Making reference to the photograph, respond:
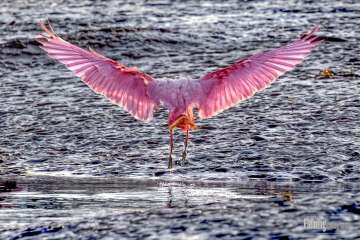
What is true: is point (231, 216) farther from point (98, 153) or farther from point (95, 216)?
point (98, 153)

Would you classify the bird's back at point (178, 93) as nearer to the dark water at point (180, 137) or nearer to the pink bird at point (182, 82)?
the pink bird at point (182, 82)

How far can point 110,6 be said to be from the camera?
48.7 feet

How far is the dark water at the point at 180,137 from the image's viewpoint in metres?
5.71

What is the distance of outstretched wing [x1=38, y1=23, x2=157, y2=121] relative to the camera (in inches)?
310

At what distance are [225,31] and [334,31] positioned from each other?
129 centimetres

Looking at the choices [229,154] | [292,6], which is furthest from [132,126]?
[292,6]

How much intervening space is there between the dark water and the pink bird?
0.46m

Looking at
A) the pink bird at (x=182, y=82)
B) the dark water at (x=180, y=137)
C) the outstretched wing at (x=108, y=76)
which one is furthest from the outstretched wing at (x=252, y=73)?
the dark water at (x=180, y=137)

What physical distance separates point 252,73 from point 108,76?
104 centimetres

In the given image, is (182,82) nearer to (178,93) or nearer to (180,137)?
(178,93)

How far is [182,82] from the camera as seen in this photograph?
7.67 m

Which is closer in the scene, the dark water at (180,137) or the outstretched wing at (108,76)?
the dark water at (180,137)

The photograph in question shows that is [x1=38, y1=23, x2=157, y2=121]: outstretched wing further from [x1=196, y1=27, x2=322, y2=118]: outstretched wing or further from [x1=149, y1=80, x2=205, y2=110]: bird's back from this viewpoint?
[x1=196, y1=27, x2=322, y2=118]: outstretched wing

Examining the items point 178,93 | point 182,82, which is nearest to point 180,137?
point 182,82
